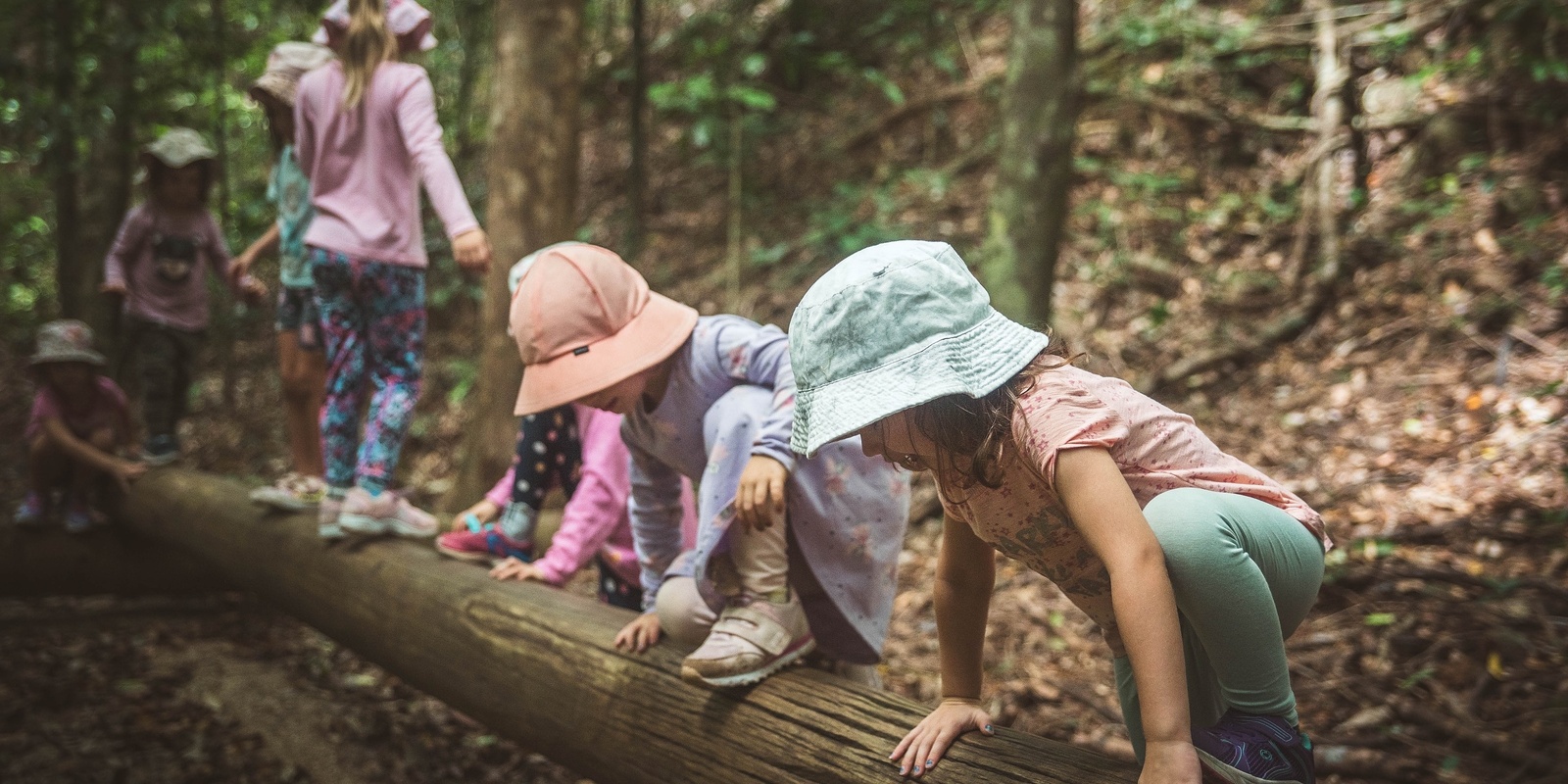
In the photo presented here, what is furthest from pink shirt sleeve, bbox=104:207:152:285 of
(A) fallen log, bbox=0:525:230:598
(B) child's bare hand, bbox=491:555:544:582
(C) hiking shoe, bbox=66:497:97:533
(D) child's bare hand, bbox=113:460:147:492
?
(B) child's bare hand, bbox=491:555:544:582

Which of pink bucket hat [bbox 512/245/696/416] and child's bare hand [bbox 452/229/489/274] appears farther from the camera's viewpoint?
child's bare hand [bbox 452/229/489/274]

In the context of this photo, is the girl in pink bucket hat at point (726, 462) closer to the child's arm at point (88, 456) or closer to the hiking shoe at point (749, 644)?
the hiking shoe at point (749, 644)

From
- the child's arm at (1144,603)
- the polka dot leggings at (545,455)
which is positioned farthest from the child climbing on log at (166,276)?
the child's arm at (1144,603)

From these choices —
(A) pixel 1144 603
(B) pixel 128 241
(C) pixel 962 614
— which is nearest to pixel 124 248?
(B) pixel 128 241

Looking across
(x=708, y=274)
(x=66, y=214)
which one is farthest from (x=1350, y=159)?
(x=66, y=214)

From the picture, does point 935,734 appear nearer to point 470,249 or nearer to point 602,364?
point 602,364

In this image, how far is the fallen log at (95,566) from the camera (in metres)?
4.67

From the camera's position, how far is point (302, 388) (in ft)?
13.1

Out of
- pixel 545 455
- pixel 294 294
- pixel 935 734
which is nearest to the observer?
pixel 935 734

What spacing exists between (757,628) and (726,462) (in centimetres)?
41

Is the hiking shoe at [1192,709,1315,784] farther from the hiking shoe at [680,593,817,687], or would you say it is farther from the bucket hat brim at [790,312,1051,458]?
the hiking shoe at [680,593,817,687]

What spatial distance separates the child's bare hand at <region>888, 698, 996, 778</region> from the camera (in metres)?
1.64

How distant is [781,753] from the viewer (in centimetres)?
186

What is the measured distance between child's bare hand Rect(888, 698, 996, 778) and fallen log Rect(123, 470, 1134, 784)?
0.02m
